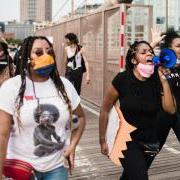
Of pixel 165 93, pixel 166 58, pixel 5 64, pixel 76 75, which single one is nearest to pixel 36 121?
pixel 165 93

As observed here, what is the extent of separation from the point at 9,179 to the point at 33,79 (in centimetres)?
65

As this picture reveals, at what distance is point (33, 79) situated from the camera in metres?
3.45

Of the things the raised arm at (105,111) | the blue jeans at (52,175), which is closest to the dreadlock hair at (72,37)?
the raised arm at (105,111)

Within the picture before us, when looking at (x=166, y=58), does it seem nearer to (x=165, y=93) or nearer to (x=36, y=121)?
(x=165, y=93)

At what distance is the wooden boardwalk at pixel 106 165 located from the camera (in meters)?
6.03

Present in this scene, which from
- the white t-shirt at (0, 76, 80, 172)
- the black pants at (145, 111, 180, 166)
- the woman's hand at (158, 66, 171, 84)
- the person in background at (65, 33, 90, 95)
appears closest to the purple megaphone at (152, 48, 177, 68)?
the woman's hand at (158, 66, 171, 84)

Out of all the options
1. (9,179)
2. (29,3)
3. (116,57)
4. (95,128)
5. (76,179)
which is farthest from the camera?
(29,3)

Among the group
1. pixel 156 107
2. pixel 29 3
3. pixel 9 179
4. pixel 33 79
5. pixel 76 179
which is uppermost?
pixel 29 3

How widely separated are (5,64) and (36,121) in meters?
1.73

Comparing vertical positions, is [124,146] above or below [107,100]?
below

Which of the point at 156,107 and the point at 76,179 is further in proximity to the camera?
the point at 76,179

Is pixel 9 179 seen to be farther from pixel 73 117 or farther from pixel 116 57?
pixel 116 57

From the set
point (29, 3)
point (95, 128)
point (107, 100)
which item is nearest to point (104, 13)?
point (95, 128)

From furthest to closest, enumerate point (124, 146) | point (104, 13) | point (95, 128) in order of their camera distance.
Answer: point (104, 13) < point (95, 128) < point (124, 146)
